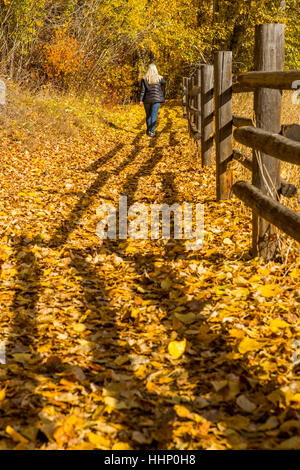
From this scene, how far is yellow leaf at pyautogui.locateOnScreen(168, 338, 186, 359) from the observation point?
3.21 m

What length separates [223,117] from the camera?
6.27 metres

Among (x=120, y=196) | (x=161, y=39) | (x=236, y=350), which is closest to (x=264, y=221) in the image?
(x=236, y=350)

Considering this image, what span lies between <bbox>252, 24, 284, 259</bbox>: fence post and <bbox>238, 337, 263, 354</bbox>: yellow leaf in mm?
1401

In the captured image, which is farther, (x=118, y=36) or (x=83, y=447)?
(x=118, y=36)

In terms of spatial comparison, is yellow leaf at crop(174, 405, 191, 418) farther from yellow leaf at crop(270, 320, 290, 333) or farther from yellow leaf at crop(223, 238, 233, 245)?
yellow leaf at crop(223, 238, 233, 245)

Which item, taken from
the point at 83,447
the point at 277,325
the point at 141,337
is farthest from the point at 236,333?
the point at 83,447

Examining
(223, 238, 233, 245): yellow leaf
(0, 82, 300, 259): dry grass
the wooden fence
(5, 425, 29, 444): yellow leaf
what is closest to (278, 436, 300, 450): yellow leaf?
(5, 425, 29, 444): yellow leaf

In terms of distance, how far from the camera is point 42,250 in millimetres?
5258

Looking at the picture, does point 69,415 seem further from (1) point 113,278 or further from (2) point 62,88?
(2) point 62,88

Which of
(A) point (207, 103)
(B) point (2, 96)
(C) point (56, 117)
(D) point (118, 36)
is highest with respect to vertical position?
(D) point (118, 36)

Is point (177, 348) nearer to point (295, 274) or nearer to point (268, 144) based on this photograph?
point (295, 274)

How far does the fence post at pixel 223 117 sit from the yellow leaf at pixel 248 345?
3.49m

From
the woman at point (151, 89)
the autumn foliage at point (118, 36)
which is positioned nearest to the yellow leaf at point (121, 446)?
the woman at point (151, 89)

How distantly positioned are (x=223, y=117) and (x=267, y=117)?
2072 mm
